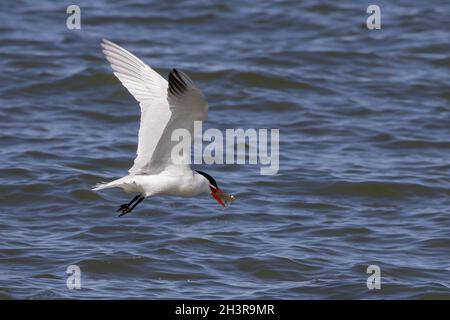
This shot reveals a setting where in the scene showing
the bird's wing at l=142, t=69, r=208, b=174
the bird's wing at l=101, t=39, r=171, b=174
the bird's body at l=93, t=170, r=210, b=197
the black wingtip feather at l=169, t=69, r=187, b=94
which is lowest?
the bird's body at l=93, t=170, r=210, b=197

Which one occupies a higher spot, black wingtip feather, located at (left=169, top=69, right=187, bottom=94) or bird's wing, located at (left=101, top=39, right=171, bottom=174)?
bird's wing, located at (left=101, top=39, right=171, bottom=174)

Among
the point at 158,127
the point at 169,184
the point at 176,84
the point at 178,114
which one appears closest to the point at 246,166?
the point at 158,127

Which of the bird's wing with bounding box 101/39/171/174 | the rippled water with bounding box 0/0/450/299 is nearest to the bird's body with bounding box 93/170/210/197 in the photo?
the bird's wing with bounding box 101/39/171/174

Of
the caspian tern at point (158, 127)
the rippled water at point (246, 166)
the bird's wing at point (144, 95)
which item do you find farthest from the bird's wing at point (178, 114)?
the rippled water at point (246, 166)

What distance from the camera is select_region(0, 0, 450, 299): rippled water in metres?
9.36

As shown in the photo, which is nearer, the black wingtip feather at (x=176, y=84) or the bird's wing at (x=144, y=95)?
the black wingtip feather at (x=176, y=84)

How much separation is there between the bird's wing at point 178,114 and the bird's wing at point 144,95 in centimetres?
12

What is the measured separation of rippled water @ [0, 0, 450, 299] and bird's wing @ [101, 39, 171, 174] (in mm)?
1338

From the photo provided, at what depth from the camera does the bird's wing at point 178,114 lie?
727cm

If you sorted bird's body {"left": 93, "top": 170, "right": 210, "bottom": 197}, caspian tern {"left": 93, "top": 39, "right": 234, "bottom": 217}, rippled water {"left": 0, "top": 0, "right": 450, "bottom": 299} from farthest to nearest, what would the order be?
rippled water {"left": 0, "top": 0, "right": 450, "bottom": 299}
bird's body {"left": 93, "top": 170, "right": 210, "bottom": 197}
caspian tern {"left": 93, "top": 39, "right": 234, "bottom": 217}

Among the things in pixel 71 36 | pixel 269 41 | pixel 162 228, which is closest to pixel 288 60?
pixel 269 41

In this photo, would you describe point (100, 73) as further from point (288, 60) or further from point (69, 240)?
point (69, 240)

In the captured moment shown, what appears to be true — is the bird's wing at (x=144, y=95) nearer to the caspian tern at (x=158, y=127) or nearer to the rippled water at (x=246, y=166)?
the caspian tern at (x=158, y=127)

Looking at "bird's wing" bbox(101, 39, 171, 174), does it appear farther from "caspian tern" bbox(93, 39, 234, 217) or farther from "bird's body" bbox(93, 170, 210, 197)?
"bird's body" bbox(93, 170, 210, 197)
